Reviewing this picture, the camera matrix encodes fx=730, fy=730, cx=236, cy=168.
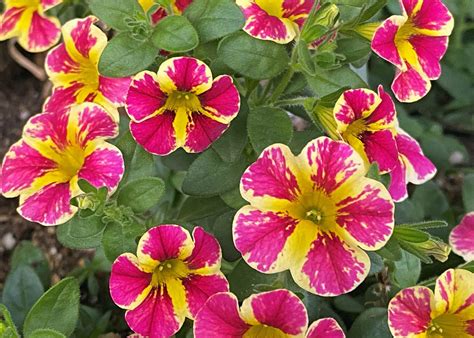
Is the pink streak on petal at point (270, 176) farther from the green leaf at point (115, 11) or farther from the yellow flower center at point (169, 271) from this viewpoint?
the green leaf at point (115, 11)

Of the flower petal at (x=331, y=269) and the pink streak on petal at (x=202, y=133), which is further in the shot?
the pink streak on petal at (x=202, y=133)

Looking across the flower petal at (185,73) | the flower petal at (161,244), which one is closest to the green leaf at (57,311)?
the flower petal at (161,244)

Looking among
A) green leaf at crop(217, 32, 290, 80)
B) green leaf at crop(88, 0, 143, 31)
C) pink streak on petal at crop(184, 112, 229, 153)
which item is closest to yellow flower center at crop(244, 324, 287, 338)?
pink streak on petal at crop(184, 112, 229, 153)

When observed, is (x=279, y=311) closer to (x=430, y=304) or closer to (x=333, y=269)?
(x=333, y=269)

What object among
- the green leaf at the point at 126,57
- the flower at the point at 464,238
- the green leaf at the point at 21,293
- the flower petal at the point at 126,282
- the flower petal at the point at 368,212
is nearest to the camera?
the flower petal at the point at 368,212

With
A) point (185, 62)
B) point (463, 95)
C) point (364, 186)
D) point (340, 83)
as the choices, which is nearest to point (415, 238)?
point (364, 186)

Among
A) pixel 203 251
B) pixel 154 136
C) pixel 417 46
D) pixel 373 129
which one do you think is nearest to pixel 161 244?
pixel 203 251
